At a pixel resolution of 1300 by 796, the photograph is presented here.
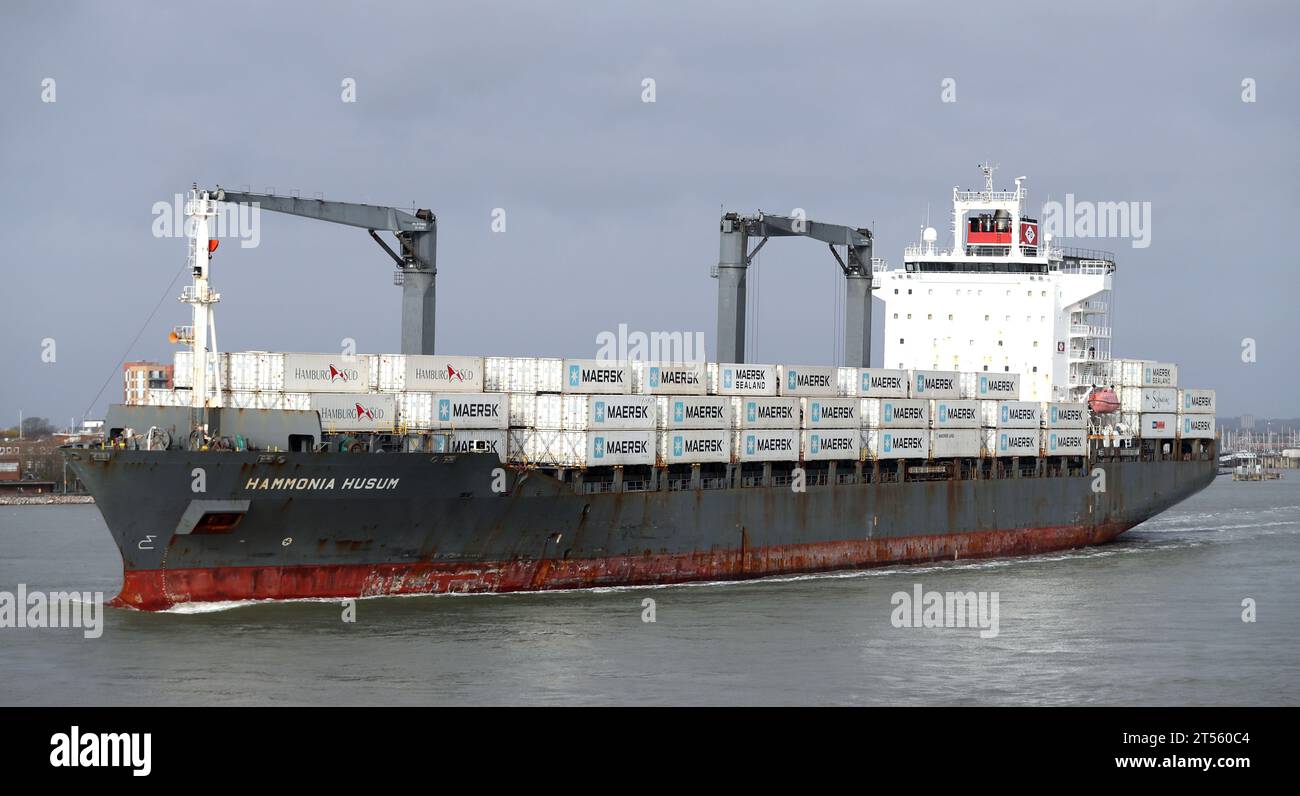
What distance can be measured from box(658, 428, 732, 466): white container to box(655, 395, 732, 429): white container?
190mm

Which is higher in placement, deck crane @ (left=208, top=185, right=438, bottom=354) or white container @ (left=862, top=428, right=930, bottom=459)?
deck crane @ (left=208, top=185, right=438, bottom=354)

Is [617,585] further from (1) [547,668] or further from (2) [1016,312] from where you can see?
(2) [1016,312]

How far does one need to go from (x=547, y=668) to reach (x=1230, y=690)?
1242 cm

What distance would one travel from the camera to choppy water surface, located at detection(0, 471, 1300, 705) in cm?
2502

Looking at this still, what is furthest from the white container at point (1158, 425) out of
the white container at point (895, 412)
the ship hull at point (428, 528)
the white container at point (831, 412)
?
the white container at point (831, 412)

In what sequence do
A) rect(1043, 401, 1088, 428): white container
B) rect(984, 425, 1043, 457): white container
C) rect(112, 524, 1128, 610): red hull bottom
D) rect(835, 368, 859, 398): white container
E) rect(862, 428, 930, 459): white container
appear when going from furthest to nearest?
rect(1043, 401, 1088, 428): white container → rect(984, 425, 1043, 457): white container → rect(835, 368, 859, 398): white container → rect(862, 428, 930, 459): white container → rect(112, 524, 1128, 610): red hull bottom

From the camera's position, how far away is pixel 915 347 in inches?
2170

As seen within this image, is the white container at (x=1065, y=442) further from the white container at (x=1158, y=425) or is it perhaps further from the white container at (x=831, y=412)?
the white container at (x=831, y=412)

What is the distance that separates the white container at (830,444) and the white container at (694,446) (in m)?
3.05

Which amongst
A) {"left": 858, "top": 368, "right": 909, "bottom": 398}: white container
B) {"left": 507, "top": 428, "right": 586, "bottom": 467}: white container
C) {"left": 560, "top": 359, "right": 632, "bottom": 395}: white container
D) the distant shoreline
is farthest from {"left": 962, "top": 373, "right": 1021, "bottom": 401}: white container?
the distant shoreline

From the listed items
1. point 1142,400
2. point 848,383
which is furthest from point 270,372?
point 1142,400

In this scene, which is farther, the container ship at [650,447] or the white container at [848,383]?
the white container at [848,383]

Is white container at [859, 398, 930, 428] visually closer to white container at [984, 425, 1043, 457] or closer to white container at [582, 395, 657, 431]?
white container at [984, 425, 1043, 457]

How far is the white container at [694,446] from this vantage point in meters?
37.8
